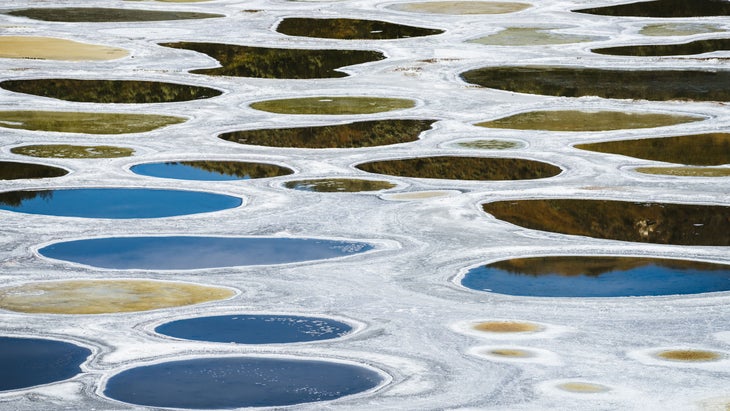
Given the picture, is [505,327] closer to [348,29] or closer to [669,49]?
[669,49]

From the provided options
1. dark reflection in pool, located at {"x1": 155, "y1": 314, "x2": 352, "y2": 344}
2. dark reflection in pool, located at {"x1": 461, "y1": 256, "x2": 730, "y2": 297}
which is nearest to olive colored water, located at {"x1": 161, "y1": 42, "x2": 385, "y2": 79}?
dark reflection in pool, located at {"x1": 461, "y1": 256, "x2": 730, "y2": 297}

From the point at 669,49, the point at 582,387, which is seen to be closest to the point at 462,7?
the point at 669,49

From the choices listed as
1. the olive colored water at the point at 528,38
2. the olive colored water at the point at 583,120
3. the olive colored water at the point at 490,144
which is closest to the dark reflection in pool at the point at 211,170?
the olive colored water at the point at 490,144

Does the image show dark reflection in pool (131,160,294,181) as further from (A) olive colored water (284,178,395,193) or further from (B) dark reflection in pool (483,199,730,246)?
(B) dark reflection in pool (483,199,730,246)

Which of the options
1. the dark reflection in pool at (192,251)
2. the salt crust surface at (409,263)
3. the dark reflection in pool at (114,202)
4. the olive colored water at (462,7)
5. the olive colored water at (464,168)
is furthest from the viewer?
the olive colored water at (462,7)

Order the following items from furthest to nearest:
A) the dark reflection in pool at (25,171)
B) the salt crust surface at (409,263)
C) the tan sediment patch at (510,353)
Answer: the dark reflection in pool at (25,171), the tan sediment patch at (510,353), the salt crust surface at (409,263)

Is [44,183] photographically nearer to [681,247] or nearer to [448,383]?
[681,247]

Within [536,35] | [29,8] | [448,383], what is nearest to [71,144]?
[448,383]

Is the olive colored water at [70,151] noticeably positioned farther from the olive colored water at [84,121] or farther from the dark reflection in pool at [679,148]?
the dark reflection in pool at [679,148]
